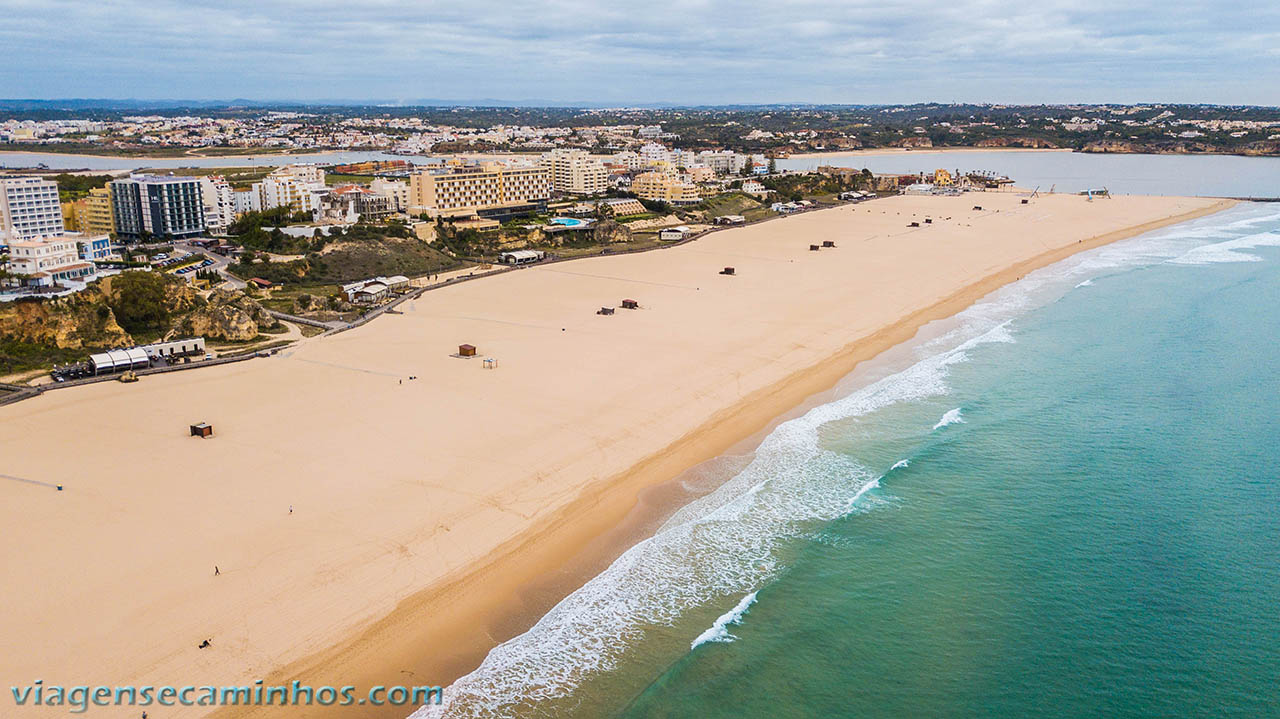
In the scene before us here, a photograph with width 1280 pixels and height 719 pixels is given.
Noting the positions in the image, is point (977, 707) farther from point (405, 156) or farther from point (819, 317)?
point (405, 156)

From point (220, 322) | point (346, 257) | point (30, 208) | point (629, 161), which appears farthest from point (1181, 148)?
point (30, 208)

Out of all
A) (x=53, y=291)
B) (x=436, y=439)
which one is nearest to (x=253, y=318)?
(x=53, y=291)

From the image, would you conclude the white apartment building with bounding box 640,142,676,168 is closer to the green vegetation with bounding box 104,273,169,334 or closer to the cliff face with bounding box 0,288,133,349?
the green vegetation with bounding box 104,273,169,334

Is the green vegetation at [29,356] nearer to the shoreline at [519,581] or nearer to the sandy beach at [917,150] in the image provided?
the shoreline at [519,581]

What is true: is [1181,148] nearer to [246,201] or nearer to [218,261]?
[246,201]

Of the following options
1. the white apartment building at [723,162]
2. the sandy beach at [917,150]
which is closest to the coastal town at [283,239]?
the white apartment building at [723,162]
